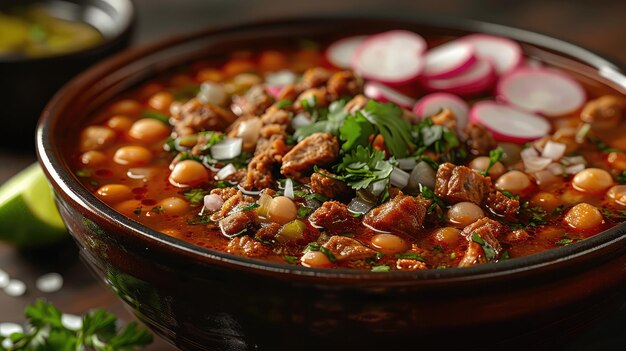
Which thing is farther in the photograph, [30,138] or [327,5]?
[327,5]

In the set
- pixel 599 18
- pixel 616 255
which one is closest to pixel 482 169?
pixel 616 255

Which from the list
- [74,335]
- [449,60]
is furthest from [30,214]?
[449,60]

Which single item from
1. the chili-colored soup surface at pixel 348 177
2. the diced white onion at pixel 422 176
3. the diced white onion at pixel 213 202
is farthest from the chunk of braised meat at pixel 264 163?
the diced white onion at pixel 422 176

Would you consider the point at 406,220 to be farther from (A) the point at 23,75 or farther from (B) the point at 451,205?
(A) the point at 23,75

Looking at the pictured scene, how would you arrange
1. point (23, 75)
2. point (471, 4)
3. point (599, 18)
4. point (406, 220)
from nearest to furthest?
point (406, 220)
point (23, 75)
point (599, 18)
point (471, 4)

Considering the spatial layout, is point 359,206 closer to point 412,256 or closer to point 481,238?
point 412,256

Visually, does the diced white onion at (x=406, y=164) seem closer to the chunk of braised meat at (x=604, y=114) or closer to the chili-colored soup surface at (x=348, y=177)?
the chili-colored soup surface at (x=348, y=177)
